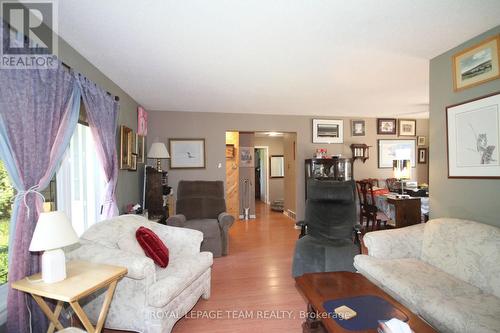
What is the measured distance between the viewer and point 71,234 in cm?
146

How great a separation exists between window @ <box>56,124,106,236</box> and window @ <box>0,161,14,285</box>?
436mm

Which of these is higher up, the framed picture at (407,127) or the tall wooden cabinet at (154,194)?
the framed picture at (407,127)

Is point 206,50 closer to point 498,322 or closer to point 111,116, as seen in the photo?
point 111,116

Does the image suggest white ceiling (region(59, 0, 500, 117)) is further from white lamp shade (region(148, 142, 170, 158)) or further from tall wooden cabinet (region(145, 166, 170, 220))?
tall wooden cabinet (region(145, 166, 170, 220))

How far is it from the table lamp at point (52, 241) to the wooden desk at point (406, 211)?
410 centimetres

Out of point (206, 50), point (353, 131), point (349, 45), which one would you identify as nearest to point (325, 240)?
point (349, 45)

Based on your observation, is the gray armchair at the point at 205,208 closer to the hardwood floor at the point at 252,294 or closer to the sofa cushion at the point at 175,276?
the hardwood floor at the point at 252,294

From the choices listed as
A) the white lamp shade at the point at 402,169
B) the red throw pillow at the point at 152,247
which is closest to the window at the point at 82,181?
the red throw pillow at the point at 152,247

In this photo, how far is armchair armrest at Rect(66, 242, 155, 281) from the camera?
66.2 inches

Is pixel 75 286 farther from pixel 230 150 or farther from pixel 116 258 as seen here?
pixel 230 150

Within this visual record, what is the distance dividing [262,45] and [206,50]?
1.78 ft

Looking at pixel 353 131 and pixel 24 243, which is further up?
pixel 353 131

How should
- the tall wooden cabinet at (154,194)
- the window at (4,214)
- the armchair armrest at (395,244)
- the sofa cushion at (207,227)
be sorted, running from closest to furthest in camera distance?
the window at (4,214), the armchair armrest at (395,244), the sofa cushion at (207,227), the tall wooden cabinet at (154,194)

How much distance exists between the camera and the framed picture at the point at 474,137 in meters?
2.01
